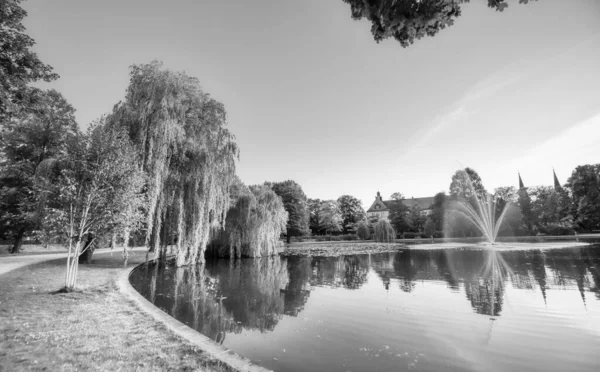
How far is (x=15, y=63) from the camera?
12.4 meters

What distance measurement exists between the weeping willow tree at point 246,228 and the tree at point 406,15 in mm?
19161

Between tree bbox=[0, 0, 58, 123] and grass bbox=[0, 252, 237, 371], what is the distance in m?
9.89

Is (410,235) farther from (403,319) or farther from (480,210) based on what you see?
(403,319)

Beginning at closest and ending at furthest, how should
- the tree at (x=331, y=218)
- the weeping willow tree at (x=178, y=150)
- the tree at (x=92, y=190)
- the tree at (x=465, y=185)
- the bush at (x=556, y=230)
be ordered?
the tree at (x=92, y=190)
the weeping willow tree at (x=178, y=150)
the bush at (x=556, y=230)
the tree at (x=465, y=185)
the tree at (x=331, y=218)

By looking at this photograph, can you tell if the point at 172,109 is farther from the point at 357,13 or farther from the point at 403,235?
the point at 403,235

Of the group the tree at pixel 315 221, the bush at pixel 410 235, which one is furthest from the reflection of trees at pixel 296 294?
the tree at pixel 315 221

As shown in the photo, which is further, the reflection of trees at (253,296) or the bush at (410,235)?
the bush at (410,235)

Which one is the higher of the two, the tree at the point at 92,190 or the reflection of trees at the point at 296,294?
the tree at the point at 92,190

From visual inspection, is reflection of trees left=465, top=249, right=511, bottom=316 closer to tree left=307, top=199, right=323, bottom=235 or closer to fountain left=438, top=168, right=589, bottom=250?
fountain left=438, top=168, right=589, bottom=250

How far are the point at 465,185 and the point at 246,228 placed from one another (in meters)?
45.7

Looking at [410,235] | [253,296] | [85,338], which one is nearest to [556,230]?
[410,235]

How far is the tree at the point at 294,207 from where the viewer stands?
2005 inches

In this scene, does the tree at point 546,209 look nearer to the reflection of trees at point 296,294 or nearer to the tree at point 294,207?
the tree at point 294,207

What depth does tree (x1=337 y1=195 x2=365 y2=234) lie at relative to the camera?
73.0 meters
